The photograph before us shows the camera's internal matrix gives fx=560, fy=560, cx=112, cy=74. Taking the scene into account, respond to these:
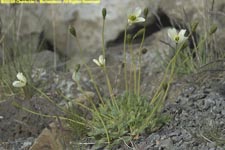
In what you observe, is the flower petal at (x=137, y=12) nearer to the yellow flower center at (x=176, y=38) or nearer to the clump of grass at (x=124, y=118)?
the clump of grass at (x=124, y=118)

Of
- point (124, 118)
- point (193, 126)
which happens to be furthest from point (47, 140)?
point (193, 126)

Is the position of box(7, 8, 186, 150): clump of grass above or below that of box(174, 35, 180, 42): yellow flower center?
below

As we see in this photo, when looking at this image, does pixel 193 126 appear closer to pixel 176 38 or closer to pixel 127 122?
pixel 127 122

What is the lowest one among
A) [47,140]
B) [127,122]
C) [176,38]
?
[47,140]

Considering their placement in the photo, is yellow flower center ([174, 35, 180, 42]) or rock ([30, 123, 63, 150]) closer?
yellow flower center ([174, 35, 180, 42])

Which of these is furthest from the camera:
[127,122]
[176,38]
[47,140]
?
[47,140]

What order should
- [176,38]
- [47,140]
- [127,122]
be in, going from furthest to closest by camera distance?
[47,140], [127,122], [176,38]

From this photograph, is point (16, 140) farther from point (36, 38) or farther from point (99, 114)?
point (36, 38)

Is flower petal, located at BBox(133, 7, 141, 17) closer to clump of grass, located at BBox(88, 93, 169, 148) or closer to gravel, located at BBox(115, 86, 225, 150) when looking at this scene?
clump of grass, located at BBox(88, 93, 169, 148)

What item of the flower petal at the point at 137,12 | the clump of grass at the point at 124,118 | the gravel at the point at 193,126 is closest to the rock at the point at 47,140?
the clump of grass at the point at 124,118

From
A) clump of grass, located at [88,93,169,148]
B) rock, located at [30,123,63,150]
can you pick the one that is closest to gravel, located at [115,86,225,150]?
clump of grass, located at [88,93,169,148]

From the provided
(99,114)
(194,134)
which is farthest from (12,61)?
(194,134)
